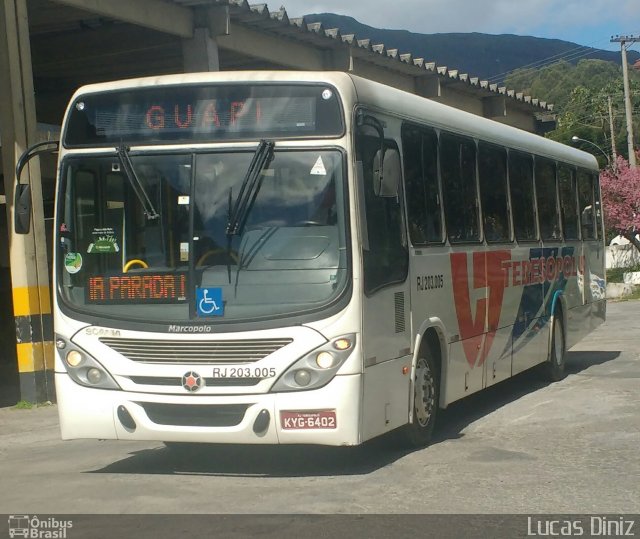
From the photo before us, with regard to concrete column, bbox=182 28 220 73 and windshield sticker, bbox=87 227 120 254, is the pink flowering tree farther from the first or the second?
windshield sticker, bbox=87 227 120 254

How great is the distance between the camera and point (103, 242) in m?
8.97

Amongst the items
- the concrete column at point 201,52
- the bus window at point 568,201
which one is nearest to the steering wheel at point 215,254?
the bus window at point 568,201

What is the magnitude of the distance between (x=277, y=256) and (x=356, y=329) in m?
0.77

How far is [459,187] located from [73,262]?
3.96 metres

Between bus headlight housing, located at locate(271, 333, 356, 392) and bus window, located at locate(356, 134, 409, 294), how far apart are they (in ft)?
1.74

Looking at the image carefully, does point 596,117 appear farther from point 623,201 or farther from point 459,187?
point 459,187

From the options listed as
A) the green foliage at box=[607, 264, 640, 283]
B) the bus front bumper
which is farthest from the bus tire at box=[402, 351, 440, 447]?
the green foliage at box=[607, 264, 640, 283]

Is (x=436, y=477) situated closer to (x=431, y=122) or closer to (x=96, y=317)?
(x=96, y=317)

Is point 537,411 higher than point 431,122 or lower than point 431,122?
lower

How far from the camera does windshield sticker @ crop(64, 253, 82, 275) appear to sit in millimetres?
9008

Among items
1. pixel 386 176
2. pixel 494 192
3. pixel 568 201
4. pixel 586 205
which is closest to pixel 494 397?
pixel 494 192
